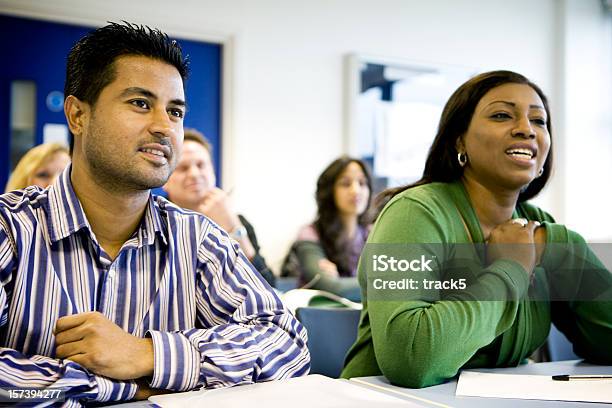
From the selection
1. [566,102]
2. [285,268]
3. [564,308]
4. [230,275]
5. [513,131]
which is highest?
[566,102]

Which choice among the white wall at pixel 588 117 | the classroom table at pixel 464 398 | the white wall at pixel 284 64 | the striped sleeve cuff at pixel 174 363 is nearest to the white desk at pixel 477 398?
the classroom table at pixel 464 398

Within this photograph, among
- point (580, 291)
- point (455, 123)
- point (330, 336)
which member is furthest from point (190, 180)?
point (580, 291)

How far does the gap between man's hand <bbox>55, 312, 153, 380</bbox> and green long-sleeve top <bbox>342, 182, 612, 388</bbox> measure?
1.66ft

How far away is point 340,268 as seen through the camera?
13.0 ft

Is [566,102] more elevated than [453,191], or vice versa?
[566,102]

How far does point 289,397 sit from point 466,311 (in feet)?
1.53

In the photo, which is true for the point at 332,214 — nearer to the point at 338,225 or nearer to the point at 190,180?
the point at 338,225

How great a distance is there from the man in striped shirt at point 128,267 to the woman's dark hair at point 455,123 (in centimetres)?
61

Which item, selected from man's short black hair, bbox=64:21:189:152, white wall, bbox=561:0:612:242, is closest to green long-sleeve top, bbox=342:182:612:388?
man's short black hair, bbox=64:21:189:152

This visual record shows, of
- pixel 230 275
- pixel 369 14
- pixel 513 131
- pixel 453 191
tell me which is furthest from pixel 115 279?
pixel 369 14

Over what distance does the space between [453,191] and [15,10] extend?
2.80m

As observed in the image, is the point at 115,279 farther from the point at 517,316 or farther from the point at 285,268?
the point at 285,268

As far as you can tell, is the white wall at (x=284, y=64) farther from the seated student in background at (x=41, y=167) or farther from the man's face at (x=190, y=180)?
the man's face at (x=190, y=180)

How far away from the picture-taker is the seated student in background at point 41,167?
3283 mm
